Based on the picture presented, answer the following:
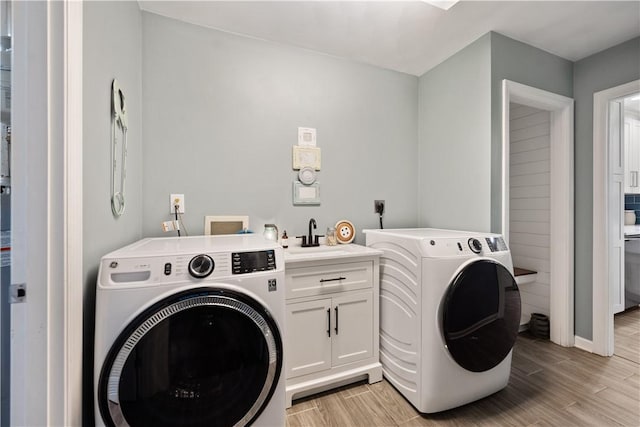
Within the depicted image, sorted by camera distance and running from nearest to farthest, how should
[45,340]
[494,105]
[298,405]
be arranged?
[45,340]
[298,405]
[494,105]

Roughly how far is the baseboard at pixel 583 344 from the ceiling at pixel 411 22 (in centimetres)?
238

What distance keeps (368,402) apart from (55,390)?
58.1 inches

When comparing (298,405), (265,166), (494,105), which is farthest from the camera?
(265,166)

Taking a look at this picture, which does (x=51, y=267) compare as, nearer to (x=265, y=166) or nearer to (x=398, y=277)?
(x=265, y=166)

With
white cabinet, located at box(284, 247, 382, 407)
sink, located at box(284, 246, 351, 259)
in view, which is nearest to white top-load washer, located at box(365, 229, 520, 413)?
white cabinet, located at box(284, 247, 382, 407)

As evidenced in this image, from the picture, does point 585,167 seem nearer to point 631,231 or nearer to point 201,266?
point 631,231

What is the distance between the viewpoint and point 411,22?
177 cm

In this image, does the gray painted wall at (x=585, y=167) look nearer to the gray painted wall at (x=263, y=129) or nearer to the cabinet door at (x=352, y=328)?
the gray painted wall at (x=263, y=129)

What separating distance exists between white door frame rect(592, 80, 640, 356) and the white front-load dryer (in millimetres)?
2574

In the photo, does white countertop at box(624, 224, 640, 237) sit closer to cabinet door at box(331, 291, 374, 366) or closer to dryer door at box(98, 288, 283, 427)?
cabinet door at box(331, 291, 374, 366)

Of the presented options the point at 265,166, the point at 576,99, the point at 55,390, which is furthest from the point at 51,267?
the point at 576,99

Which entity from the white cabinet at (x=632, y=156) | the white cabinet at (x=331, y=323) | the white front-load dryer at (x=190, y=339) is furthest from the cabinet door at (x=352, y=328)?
the white cabinet at (x=632, y=156)

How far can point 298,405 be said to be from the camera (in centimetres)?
153

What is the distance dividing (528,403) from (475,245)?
3.29 feet
